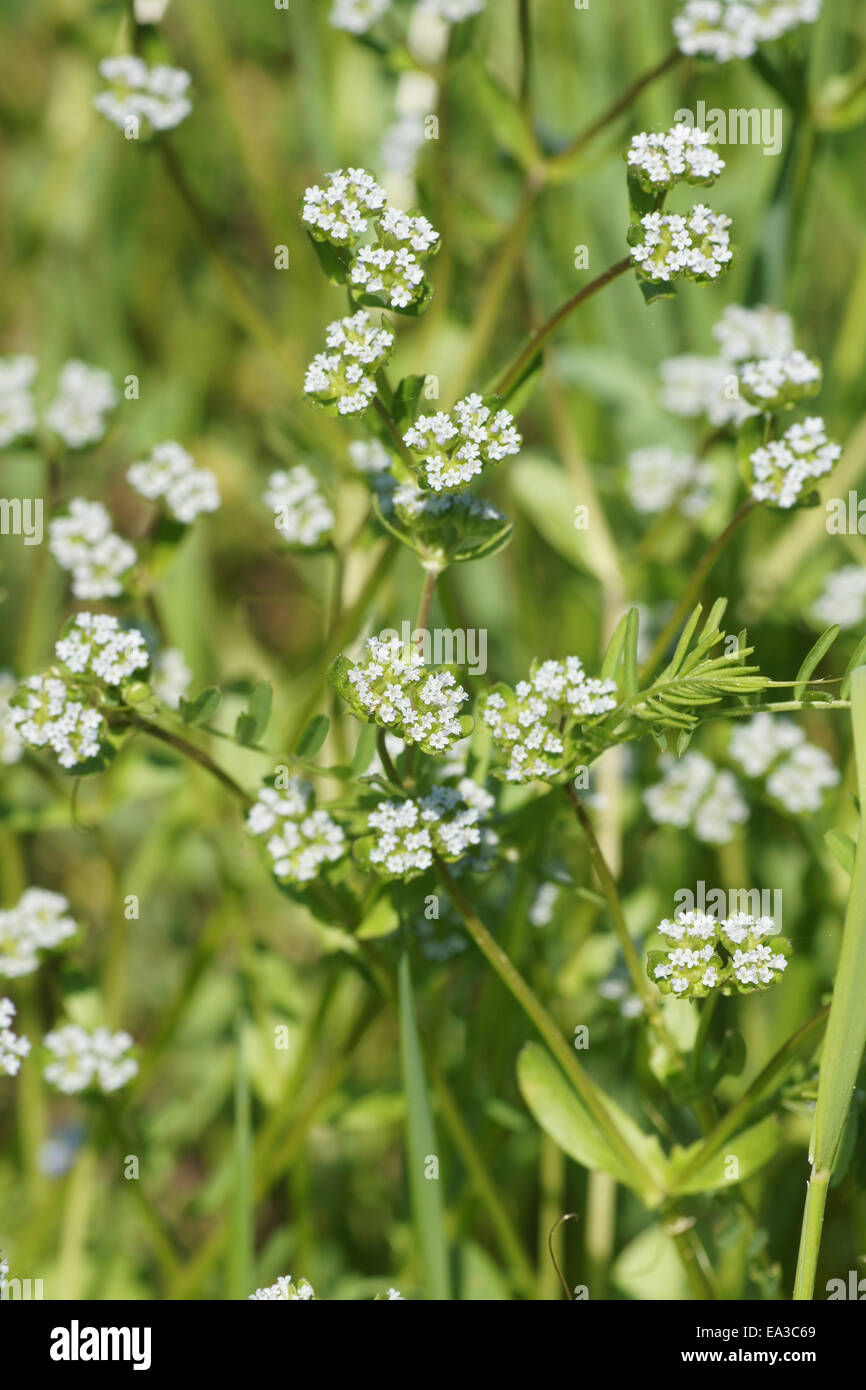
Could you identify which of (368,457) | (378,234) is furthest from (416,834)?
(368,457)

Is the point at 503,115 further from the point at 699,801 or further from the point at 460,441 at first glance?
the point at 699,801

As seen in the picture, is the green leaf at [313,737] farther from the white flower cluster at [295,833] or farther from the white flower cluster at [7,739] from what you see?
the white flower cluster at [7,739]

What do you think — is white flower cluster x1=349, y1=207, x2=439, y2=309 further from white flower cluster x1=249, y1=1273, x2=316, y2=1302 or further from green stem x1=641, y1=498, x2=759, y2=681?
white flower cluster x1=249, y1=1273, x2=316, y2=1302

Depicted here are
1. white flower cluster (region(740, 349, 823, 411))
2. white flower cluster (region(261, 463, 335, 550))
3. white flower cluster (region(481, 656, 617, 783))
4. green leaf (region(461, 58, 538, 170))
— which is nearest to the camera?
white flower cluster (region(481, 656, 617, 783))

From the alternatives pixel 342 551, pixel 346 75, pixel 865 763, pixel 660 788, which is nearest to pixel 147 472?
pixel 342 551

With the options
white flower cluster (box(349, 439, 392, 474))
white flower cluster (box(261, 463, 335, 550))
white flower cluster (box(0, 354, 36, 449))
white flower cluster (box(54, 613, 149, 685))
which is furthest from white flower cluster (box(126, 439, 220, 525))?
white flower cluster (box(54, 613, 149, 685))

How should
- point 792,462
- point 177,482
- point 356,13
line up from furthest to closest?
point 356,13 < point 177,482 < point 792,462
